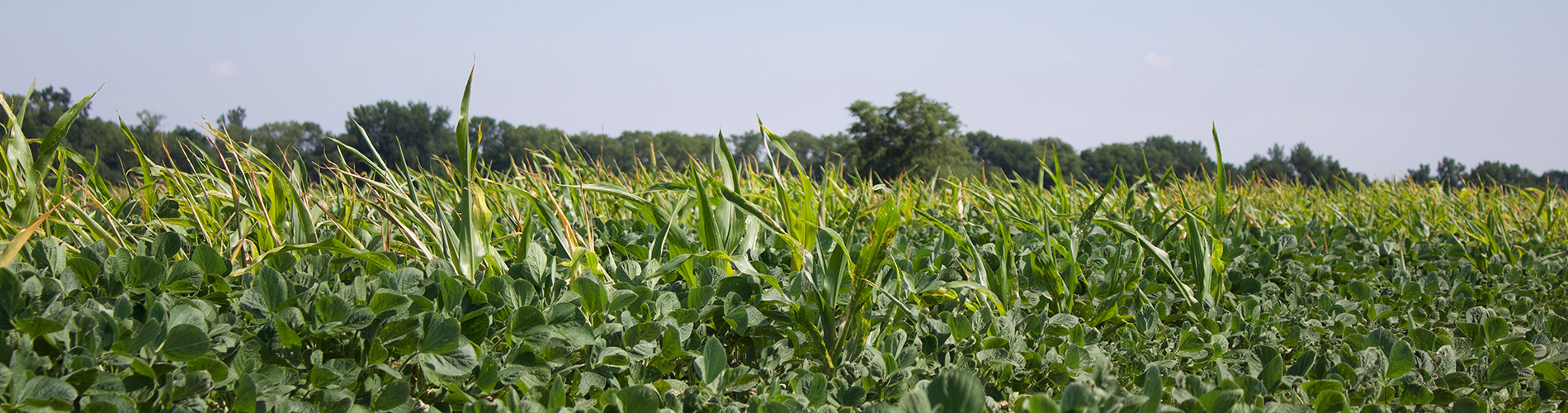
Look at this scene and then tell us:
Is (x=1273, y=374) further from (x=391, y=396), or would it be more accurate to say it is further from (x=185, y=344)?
(x=185, y=344)

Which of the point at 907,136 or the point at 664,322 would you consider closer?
the point at 664,322

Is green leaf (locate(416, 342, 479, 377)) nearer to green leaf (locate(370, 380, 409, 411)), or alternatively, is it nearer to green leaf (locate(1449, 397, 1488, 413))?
green leaf (locate(370, 380, 409, 411))

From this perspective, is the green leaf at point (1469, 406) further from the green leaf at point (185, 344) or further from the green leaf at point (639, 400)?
the green leaf at point (185, 344)

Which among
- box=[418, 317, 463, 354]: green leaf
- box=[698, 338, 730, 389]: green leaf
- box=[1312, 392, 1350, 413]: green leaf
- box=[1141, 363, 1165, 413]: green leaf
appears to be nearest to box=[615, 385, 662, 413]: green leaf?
box=[698, 338, 730, 389]: green leaf

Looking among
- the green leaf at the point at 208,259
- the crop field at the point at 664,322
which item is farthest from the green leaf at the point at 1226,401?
the green leaf at the point at 208,259

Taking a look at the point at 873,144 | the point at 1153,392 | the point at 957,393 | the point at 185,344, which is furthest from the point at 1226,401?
the point at 873,144

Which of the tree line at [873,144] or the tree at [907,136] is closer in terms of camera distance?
the tree line at [873,144]

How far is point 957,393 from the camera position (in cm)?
90

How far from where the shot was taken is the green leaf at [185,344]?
40.9 inches

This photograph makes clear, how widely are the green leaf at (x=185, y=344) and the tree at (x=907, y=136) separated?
3952cm

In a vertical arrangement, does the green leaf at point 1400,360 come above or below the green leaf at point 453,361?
above

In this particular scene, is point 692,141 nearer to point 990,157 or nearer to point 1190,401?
point 990,157

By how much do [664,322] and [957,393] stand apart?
24.3 inches

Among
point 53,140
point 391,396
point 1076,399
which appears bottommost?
point 391,396
